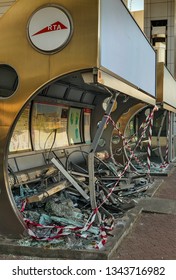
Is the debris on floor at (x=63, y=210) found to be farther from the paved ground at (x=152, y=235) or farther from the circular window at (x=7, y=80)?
the circular window at (x=7, y=80)

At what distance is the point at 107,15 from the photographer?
14.6ft

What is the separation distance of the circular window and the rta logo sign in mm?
559

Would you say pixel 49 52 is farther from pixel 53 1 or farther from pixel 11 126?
pixel 11 126

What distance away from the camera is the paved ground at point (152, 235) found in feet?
14.3

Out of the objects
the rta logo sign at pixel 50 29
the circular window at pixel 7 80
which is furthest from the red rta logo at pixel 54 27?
the circular window at pixel 7 80

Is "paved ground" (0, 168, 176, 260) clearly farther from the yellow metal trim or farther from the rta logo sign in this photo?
the rta logo sign

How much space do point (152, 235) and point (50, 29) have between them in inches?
119

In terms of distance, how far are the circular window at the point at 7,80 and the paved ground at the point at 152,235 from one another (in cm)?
217

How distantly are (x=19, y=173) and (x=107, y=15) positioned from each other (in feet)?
8.80

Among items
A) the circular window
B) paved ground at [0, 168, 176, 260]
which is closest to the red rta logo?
the circular window

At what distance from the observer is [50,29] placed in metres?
4.30

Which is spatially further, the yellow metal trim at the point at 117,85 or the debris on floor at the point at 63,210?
the debris on floor at the point at 63,210
